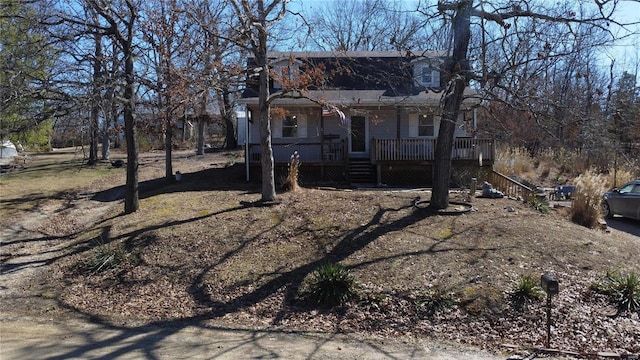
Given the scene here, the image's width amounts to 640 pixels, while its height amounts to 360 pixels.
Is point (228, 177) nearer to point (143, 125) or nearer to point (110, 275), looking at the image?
point (143, 125)

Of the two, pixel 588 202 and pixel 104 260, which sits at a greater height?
pixel 588 202

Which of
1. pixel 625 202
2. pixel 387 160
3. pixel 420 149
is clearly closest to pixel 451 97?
pixel 387 160

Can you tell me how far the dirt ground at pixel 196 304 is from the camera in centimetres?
612

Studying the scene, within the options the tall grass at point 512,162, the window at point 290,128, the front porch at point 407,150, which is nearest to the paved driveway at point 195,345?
the front porch at point 407,150

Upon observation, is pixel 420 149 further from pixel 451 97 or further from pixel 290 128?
pixel 451 97

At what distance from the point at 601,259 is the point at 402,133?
13068mm

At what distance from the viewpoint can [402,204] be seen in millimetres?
12648

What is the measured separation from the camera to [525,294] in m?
7.47

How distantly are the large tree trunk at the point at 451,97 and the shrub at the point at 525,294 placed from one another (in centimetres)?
433

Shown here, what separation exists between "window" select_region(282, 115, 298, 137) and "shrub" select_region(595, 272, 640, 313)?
1513 centimetres

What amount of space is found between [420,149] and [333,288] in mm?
12436

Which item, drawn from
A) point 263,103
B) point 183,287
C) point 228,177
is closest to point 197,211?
point 263,103

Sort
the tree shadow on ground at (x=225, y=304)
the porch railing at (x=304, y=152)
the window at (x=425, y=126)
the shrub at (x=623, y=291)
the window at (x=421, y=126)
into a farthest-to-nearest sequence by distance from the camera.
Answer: the window at (x=425, y=126) → the window at (x=421, y=126) → the porch railing at (x=304, y=152) → the shrub at (x=623, y=291) → the tree shadow on ground at (x=225, y=304)

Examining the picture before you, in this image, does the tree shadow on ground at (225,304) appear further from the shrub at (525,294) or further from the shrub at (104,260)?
the shrub at (525,294)
